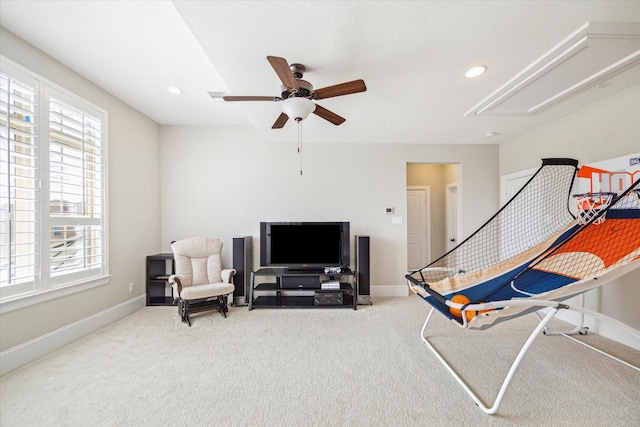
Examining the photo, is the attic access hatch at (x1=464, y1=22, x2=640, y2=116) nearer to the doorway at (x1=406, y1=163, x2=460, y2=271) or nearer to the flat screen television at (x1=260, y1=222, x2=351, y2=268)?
the flat screen television at (x1=260, y1=222, x2=351, y2=268)

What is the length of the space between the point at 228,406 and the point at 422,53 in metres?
2.82

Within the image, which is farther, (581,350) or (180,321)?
(180,321)

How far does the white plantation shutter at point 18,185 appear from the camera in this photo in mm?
1863

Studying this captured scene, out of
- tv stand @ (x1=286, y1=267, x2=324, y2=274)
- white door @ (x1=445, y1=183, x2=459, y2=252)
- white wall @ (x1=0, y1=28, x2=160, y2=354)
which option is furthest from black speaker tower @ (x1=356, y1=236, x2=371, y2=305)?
white wall @ (x1=0, y1=28, x2=160, y2=354)

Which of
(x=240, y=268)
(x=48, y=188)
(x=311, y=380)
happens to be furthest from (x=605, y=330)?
(x=48, y=188)

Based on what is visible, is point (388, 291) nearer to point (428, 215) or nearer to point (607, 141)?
point (428, 215)

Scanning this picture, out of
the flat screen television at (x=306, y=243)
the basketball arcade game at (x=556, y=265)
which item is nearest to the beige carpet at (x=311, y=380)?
the basketball arcade game at (x=556, y=265)

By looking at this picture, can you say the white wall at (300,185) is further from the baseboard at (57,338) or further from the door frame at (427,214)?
the door frame at (427,214)

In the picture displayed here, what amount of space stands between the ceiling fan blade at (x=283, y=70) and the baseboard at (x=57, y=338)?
3.00 meters

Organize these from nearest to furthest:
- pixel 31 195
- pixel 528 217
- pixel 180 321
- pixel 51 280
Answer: pixel 31 195, pixel 51 280, pixel 180 321, pixel 528 217

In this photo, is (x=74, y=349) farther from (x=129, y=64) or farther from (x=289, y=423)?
(x=129, y=64)

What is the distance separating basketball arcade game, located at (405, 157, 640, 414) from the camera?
1480 millimetres

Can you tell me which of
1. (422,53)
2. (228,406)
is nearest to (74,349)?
(228,406)

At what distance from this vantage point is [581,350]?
7.12 ft
